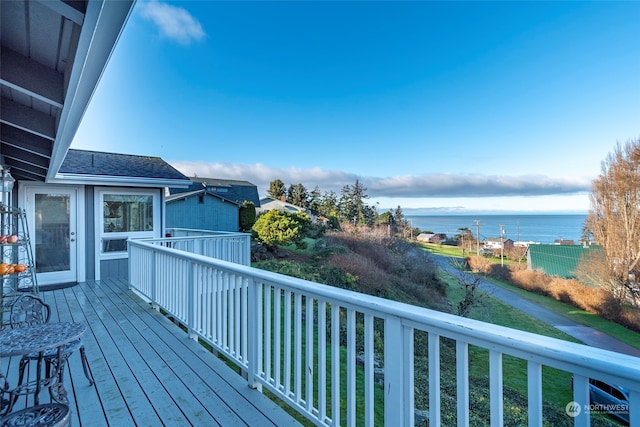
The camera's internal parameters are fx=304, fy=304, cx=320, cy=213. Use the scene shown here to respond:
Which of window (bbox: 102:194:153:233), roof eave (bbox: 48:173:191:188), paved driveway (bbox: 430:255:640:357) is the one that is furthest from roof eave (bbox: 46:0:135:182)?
paved driveway (bbox: 430:255:640:357)

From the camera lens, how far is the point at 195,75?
11406 mm

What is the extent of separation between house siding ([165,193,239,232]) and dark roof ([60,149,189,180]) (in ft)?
25.7

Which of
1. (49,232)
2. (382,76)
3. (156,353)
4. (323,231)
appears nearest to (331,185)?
(323,231)

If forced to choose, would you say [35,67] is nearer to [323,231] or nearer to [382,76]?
[382,76]

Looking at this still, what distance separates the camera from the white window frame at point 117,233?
6598 millimetres

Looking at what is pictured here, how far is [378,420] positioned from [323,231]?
12924mm

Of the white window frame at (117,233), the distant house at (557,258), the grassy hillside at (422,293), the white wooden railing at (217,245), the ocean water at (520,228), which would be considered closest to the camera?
the grassy hillside at (422,293)

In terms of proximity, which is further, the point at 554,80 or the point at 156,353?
the point at 554,80

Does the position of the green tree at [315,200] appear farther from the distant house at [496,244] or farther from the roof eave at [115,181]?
the roof eave at [115,181]

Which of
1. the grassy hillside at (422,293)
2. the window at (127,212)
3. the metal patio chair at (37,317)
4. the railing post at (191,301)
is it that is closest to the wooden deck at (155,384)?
the railing post at (191,301)

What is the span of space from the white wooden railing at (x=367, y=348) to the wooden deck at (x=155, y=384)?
6.5 inches

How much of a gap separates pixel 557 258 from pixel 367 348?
23.0 metres

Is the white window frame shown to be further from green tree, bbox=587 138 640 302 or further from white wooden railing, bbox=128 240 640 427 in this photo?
green tree, bbox=587 138 640 302

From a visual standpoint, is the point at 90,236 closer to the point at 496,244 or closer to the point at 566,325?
the point at 566,325
